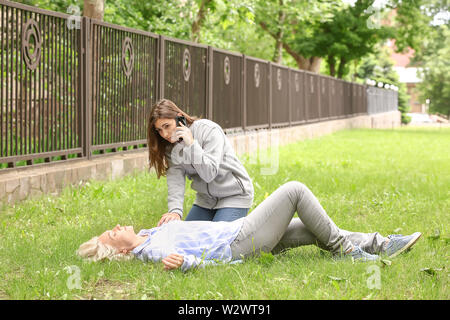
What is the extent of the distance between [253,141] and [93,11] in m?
6.53

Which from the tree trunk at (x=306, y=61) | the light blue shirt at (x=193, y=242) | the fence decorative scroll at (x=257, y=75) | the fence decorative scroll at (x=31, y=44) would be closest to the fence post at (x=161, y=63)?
the fence decorative scroll at (x=31, y=44)

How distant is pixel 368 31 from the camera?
38125mm

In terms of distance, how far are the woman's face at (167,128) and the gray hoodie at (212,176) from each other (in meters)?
0.14

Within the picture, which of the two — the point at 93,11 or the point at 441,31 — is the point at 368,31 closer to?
the point at 93,11

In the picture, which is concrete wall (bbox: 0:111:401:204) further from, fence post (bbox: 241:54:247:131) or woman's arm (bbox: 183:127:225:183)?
woman's arm (bbox: 183:127:225:183)

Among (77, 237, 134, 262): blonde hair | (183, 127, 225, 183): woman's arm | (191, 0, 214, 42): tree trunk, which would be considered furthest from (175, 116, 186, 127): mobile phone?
(191, 0, 214, 42): tree trunk

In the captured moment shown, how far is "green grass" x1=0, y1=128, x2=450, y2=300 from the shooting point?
14.5ft

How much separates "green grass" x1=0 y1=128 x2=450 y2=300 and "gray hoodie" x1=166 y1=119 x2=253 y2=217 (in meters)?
0.73

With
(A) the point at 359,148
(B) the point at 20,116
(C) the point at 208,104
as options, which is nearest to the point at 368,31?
(A) the point at 359,148

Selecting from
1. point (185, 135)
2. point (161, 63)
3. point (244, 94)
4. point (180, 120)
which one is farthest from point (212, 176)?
point (244, 94)

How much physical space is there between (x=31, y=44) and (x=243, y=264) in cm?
470

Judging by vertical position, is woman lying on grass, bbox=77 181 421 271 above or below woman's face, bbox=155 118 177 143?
below

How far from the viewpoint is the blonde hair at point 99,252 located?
5066 mm

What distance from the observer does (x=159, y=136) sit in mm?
5789
